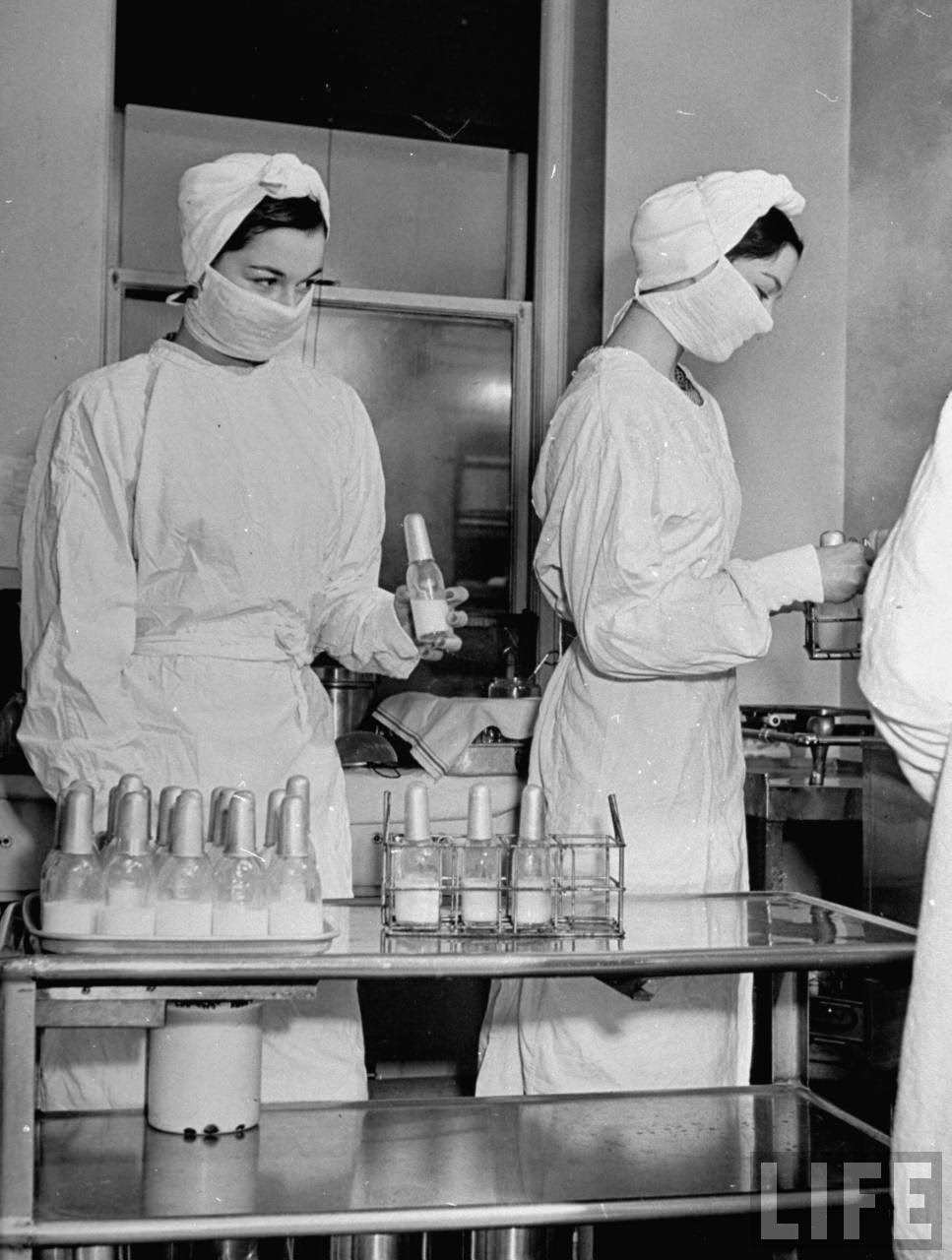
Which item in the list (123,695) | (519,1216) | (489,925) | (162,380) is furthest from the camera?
(162,380)

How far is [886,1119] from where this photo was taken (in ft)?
7.96

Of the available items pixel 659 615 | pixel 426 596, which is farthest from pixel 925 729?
pixel 426 596

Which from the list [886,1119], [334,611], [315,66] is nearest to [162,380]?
[334,611]

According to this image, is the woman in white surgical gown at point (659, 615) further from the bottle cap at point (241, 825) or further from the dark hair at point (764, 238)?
the bottle cap at point (241, 825)

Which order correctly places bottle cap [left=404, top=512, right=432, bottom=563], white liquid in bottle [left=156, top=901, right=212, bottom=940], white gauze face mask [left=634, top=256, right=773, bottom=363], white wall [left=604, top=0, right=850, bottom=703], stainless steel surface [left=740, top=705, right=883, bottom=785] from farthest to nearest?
1. white wall [left=604, top=0, right=850, bottom=703]
2. stainless steel surface [left=740, top=705, right=883, bottom=785]
3. white gauze face mask [left=634, top=256, right=773, bottom=363]
4. bottle cap [left=404, top=512, right=432, bottom=563]
5. white liquid in bottle [left=156, top=901, right=212, bottom=940]

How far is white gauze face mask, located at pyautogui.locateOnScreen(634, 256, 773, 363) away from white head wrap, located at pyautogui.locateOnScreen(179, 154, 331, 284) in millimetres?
639

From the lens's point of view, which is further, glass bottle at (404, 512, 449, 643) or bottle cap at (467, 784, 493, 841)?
glass bottle at (404, 512, 449, 643)

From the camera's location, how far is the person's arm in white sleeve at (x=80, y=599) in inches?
84.8

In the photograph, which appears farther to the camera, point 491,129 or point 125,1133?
point 491,129

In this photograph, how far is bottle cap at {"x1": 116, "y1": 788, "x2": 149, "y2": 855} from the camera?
5.55ft

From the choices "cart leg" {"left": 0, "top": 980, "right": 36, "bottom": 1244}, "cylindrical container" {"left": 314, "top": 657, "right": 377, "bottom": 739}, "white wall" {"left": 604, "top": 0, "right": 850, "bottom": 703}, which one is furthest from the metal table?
"white wall" {"left": 604, "top": 0, "right": 850, "bottom": 703}

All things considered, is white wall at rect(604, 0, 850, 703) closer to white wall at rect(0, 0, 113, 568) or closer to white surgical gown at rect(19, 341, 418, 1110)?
white wall at rect(0, 0, 113, 568)

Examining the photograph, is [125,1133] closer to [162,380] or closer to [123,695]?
[123,695]

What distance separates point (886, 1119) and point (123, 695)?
1.44 meters
